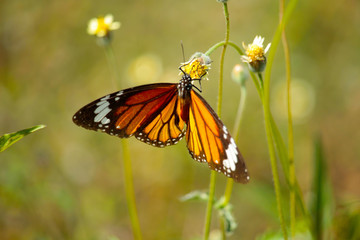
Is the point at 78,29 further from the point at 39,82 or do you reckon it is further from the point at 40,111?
the point at 40,111

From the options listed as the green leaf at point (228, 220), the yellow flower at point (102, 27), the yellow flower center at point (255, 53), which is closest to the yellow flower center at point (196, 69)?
the yellow flower center at point (255, 53)

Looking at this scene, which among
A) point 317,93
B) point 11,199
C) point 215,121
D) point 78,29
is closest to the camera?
point 215,121

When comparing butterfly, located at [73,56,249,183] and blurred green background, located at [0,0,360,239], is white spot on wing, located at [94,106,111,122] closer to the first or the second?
butterfly, located at [73,56,249,183]

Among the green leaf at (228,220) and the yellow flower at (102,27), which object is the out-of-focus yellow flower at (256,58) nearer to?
the green leaf at (228,220)

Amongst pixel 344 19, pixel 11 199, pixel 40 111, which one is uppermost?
pixel 344 19

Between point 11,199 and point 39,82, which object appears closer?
point 11,199

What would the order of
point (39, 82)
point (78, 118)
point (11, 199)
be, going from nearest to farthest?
point (78, 118), point (11, 199), point (39, 82)

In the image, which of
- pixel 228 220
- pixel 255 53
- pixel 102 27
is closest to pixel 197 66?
pixel 255 53

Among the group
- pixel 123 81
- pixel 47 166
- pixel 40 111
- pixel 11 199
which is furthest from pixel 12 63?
pixel 11 199
